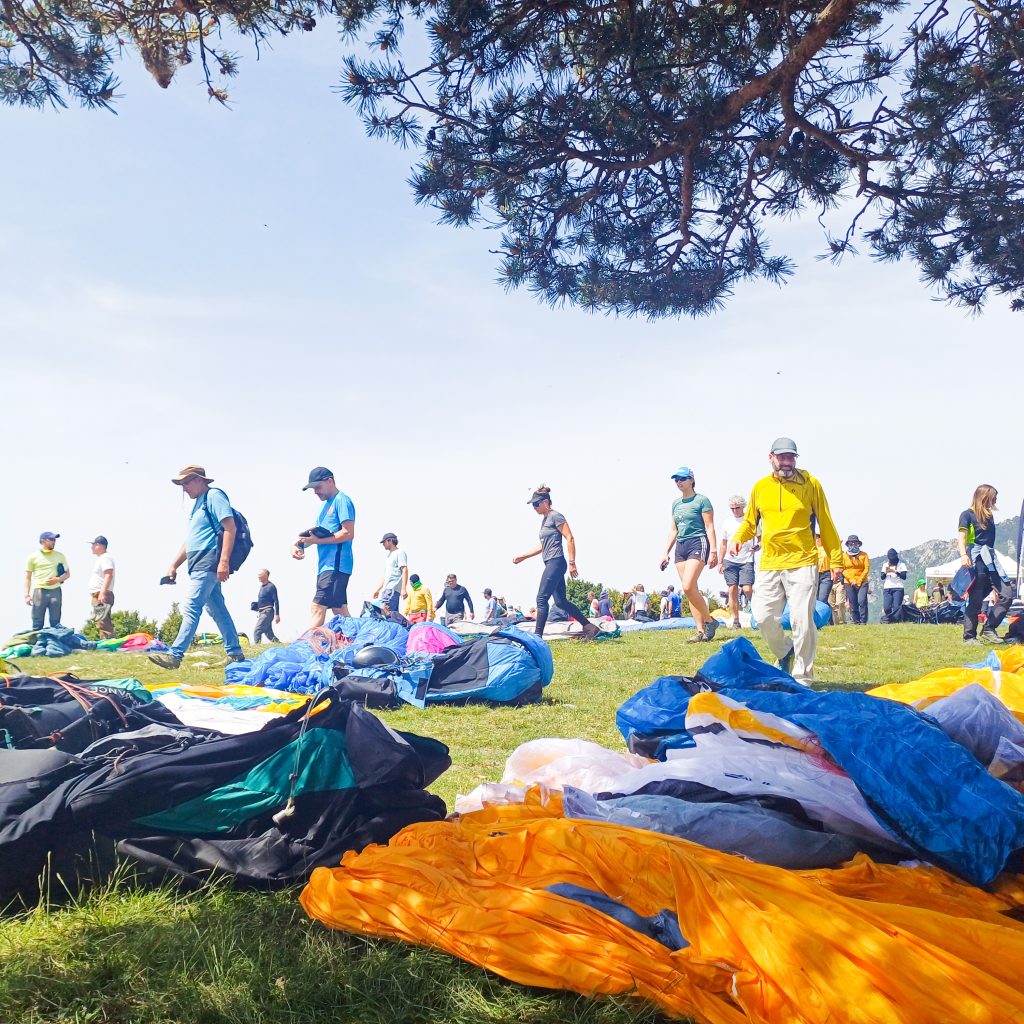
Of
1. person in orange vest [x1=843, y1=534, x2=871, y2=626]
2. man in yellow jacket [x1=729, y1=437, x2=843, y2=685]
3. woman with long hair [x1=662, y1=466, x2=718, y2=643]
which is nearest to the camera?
man in yellow jacket [x1=729, y1=437, x2=843, y2=685]

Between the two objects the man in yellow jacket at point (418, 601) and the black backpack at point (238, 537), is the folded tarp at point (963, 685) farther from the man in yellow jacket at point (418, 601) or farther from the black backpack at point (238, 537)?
the man in yellow jacket at point (418, 601)

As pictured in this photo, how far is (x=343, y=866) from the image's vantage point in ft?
8.82

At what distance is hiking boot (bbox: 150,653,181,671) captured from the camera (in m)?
8.91

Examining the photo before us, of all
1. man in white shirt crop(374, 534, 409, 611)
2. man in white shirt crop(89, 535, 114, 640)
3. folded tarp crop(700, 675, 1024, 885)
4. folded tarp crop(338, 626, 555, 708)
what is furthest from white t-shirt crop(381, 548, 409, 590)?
folded tarp crop(700, 675, 1024, 885)

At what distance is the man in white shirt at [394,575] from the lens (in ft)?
51.5

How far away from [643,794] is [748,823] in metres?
0.47

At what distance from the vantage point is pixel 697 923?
2.14m

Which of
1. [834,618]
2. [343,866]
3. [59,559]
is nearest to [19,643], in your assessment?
[59,559]

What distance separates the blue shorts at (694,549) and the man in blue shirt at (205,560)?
519 cm

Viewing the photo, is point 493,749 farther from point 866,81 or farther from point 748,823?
point 866,81

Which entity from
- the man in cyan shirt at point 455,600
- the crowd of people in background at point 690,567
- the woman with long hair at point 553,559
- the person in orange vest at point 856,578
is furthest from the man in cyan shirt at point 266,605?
the person in orange vest at point 856,578

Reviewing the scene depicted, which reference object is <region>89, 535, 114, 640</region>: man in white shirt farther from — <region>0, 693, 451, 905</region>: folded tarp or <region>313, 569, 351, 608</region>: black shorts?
<region>0, 693, 451, 905</region>: folded tarp

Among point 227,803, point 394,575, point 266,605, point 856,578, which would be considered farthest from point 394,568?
point 227,803

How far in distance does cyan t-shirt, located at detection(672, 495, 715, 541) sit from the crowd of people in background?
13 mm
